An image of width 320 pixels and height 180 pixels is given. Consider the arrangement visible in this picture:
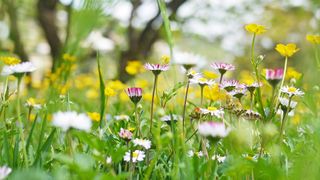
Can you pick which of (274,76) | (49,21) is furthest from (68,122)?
(49,21)

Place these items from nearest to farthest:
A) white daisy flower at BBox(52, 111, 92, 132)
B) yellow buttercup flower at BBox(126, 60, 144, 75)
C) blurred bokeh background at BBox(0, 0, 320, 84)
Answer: white daisy flower at BBox(52, 111, 92, 132) → yellow buttercup flower at BBox(126, 60, 144, 75) → blurred bokeh background at BBox(0, 0, 320, 84)

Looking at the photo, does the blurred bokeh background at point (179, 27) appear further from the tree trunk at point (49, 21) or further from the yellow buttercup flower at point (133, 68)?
the yellow buttercup flower at point (133, 68)

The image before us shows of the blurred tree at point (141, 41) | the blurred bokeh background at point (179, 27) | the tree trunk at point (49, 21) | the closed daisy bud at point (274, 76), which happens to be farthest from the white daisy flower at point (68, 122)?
the tree trunk at point (49, 21)

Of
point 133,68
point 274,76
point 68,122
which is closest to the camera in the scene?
point 68,122

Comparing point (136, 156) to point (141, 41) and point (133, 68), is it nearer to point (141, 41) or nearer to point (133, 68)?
point (133, 68)

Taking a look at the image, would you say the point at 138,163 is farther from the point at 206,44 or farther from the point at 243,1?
the point at 206,44

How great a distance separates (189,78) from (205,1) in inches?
275

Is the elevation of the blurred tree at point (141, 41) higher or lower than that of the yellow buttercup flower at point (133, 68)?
higher

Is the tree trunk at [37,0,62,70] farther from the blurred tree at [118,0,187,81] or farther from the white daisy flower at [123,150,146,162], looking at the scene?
the white daisy flower at [123,150,146,162]

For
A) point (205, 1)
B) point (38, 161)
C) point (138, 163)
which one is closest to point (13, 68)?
point (38, 161)

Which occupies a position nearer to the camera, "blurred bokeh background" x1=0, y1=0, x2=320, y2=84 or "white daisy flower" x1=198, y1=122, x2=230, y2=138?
"white daisy flower" x1=198, y1=122, x2=230, y2=138

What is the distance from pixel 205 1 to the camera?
7828 mm

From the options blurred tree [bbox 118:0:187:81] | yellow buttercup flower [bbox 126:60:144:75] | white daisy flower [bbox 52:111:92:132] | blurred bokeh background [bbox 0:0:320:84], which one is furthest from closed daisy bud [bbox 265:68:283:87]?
blurred tree [bbox 118:0:187:81]

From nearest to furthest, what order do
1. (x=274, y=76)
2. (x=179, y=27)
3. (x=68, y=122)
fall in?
(x=68, y=122)
(x=274, y=76)
(x=179, y=27)
